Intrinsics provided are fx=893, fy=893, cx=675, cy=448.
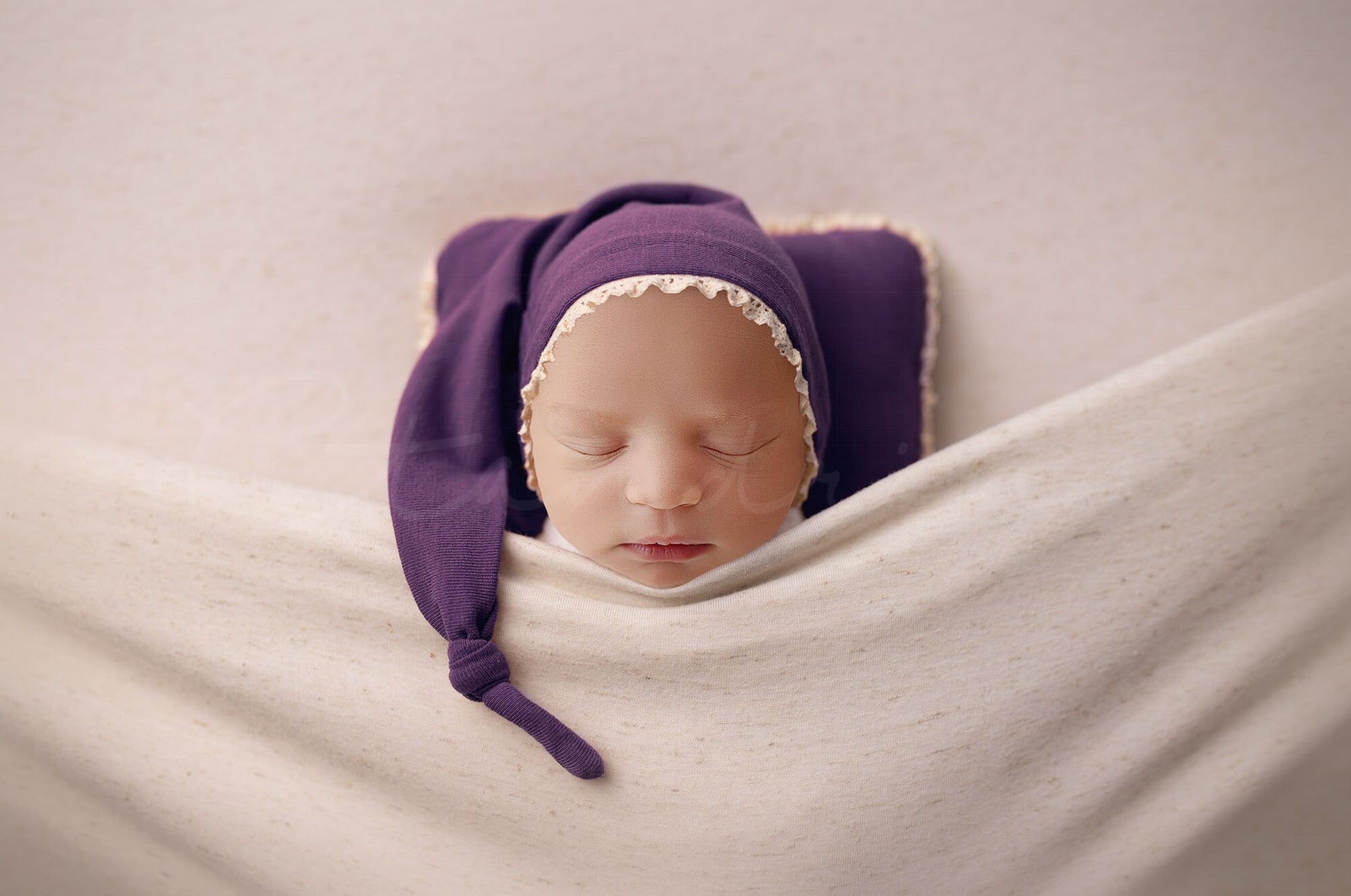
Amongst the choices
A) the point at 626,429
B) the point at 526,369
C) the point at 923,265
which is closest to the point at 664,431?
the point at 626,429

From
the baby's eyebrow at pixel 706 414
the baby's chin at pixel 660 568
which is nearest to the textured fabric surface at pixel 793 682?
the baby's chin at pixel 660 568

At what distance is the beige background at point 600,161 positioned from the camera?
3.14 feet

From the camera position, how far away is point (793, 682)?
28.4 inches

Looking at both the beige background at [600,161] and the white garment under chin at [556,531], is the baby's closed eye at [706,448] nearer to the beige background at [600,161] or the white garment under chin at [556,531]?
the white garment under chin at [556,531]

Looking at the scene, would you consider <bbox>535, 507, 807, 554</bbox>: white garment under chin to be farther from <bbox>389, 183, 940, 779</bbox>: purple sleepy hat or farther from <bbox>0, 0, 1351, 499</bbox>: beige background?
<bbox>0, 0, 1351, 499</bbox>: beige background

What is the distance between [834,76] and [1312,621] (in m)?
0.70

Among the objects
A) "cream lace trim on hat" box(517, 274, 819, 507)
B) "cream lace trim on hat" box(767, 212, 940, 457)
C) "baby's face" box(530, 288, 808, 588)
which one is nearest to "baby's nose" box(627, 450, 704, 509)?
"baby's face" box(530, 288, 808, 588)

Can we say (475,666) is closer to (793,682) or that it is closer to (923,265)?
(793,682)

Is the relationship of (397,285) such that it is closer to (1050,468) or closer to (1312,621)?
(1050,468)

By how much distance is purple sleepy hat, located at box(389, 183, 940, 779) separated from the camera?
Result: 2.32 ft

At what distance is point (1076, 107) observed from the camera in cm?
96

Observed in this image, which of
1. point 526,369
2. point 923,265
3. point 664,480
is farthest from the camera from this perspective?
point 923,265

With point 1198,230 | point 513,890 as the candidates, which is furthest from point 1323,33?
point 513,890

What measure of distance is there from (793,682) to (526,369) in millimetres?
346
